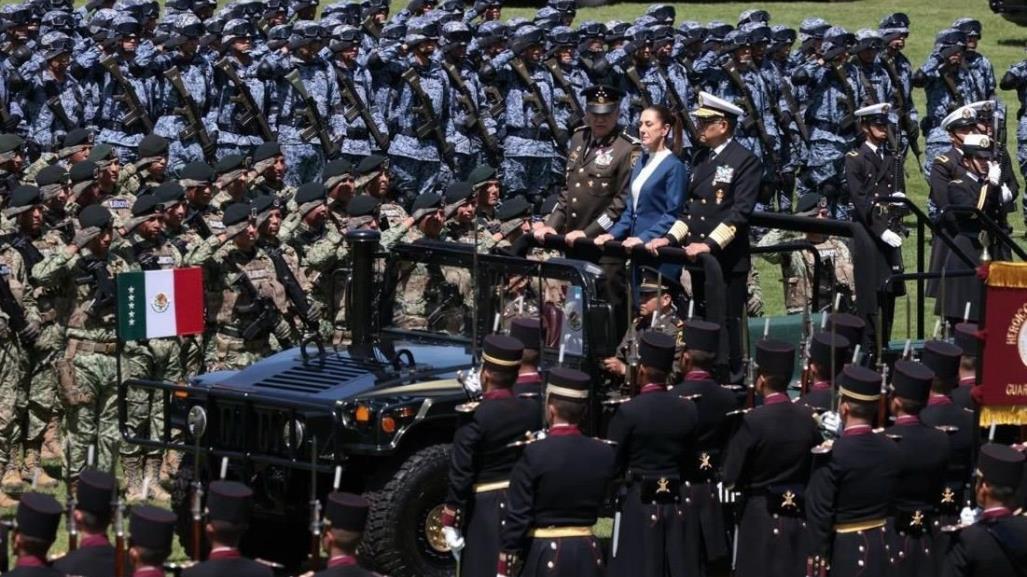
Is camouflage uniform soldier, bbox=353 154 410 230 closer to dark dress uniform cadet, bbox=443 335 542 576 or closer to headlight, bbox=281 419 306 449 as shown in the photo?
headlight, bbox=281 419 306 449

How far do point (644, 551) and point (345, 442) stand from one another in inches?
65.1

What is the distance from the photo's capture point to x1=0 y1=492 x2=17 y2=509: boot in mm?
14906

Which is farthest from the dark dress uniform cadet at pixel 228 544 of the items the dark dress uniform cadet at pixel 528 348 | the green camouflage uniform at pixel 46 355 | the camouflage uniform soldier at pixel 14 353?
the green camouflage uniform at pixel 46 355

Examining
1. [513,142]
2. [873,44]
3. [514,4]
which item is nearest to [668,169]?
[513,142]

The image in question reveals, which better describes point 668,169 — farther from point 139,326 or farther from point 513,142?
point 513,142

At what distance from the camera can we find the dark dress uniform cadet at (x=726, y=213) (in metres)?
13.2

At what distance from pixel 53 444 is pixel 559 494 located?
660cm

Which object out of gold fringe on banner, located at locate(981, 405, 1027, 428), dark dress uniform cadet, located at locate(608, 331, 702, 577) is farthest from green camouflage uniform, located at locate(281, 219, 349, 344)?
gold fringe on banner, located at locate(981, 405, 1027, 428)

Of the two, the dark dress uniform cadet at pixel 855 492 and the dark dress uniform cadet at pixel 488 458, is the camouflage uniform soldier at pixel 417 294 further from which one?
the dark dress uniform cadet at pixel 855 492

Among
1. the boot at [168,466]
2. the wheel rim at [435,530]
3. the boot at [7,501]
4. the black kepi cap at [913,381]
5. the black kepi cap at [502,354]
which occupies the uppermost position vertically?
the black kepi cap at [502,354]

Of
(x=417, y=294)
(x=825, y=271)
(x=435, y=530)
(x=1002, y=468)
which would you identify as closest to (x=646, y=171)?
(x=417, y=294)

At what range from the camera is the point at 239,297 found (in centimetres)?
1567

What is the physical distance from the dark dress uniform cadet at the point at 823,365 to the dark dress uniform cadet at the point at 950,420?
1.51 ft

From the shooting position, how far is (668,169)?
13633 mm
